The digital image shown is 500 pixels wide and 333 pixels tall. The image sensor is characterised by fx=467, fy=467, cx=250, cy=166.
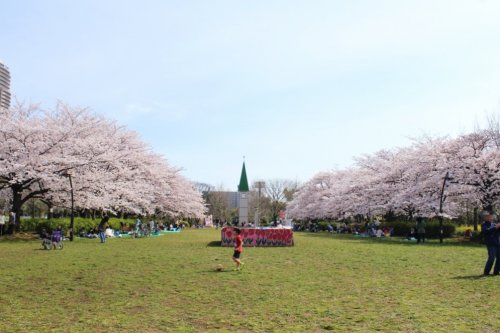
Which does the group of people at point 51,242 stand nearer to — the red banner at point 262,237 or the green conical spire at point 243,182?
the red banner at point 262,237

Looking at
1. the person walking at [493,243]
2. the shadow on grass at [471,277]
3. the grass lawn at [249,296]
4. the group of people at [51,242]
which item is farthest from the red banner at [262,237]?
the person walking at [493,243]

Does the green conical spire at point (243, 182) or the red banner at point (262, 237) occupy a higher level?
the green conical spire at point (243, 182)

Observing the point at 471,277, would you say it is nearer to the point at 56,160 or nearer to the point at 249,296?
the point at 249,296

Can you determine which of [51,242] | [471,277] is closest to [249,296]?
[471,277]

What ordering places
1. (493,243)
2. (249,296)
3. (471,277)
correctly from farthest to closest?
(471,277) < (493,243) < (249,296)

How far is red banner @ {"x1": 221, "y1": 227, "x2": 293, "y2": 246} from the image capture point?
86.1 feet

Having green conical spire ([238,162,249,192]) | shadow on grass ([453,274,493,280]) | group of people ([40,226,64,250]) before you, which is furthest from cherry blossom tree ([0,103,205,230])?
shadow on grass ([453,274,493,280])

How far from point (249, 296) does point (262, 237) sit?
16078 mm

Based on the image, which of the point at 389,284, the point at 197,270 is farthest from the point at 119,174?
the point at 389,284

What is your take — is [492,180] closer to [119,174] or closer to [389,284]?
[389,284]

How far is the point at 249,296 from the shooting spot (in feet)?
34.3

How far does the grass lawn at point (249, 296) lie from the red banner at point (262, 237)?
8.95 metres

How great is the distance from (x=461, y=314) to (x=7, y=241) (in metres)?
26.2

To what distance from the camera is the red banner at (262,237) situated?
26.2m
